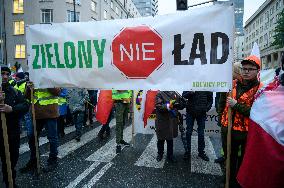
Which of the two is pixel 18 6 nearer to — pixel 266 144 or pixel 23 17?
pixel 23 17

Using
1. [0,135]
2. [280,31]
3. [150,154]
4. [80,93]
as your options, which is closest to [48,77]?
[0,135]

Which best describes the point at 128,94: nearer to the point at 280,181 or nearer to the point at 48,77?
the point at 48,77

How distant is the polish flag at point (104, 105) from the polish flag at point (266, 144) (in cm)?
552

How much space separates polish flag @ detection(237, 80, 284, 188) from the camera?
174cm

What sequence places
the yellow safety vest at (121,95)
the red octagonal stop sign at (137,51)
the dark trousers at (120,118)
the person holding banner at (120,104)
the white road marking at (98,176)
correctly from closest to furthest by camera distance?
the red octagonal stop sign at (137,51), the white road marking at (98,176), the dark trousers at (120,118), the person holding banner at (120,104), the yellow safety vest at (121,95)

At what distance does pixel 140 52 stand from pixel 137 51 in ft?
0.17

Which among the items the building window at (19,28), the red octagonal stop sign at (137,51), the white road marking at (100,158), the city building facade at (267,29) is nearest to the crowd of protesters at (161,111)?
the white road marking at (100,158)

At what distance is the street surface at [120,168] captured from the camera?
4.80m

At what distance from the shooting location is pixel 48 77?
15.3ft

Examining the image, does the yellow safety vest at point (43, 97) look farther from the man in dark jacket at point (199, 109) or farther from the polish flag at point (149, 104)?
the man in dark jacket at point (199, 109)

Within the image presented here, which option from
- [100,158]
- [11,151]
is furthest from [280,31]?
[11,151]

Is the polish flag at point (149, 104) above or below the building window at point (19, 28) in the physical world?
below

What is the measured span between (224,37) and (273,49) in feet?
224

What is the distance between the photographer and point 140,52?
4.11 m
